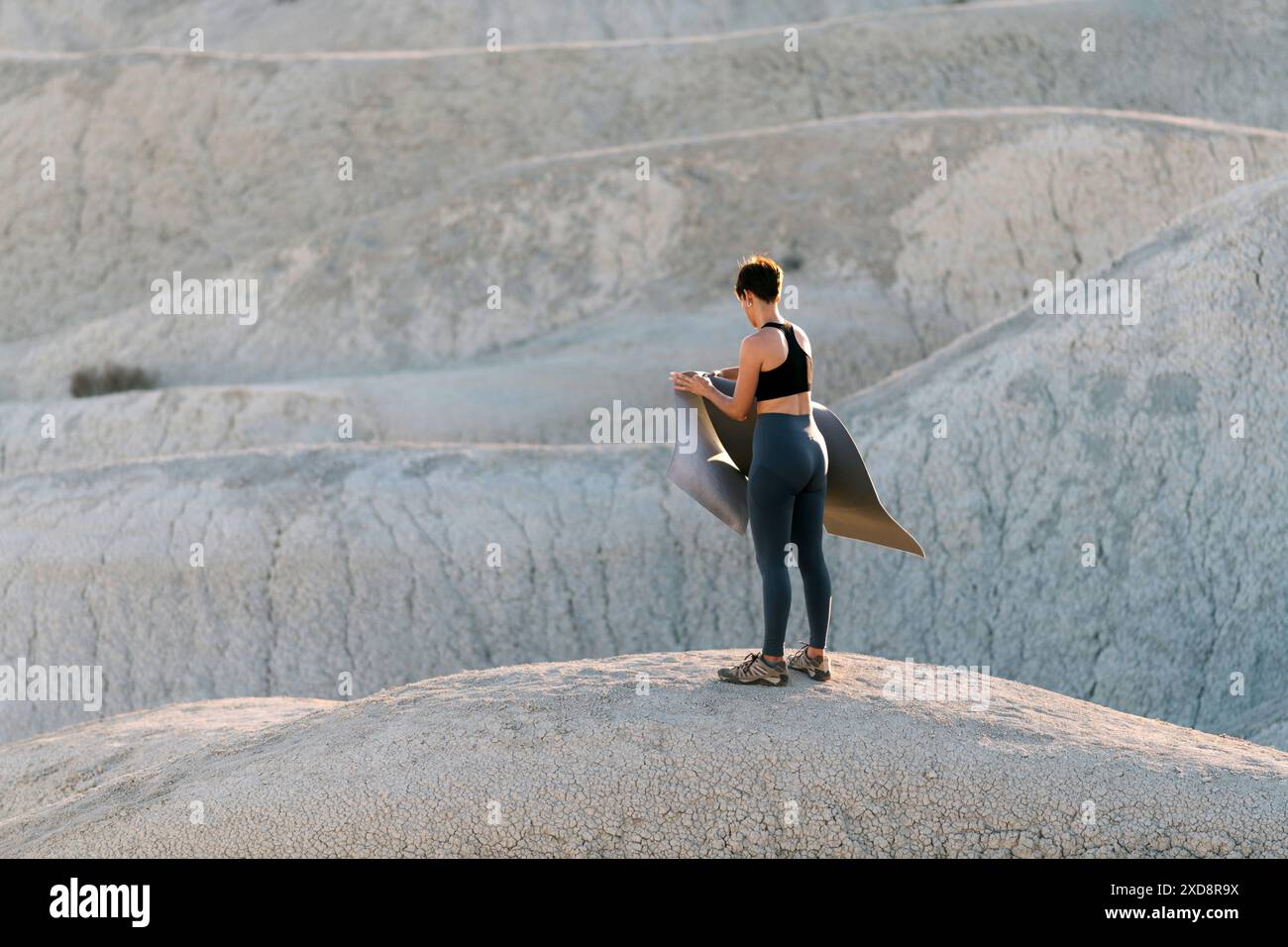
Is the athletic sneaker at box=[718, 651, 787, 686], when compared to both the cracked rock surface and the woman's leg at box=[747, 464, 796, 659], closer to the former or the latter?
the cracked rock surface

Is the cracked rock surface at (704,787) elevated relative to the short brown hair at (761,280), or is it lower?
lower

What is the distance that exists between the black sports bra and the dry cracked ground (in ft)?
4.48

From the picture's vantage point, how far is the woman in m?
7.20

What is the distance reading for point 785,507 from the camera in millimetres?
7254

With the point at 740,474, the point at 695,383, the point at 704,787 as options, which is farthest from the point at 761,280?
the point at 704,787

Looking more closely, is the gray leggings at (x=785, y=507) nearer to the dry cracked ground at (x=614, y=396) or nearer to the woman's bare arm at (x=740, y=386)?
the woman's bare arm at (x=740, y=386)

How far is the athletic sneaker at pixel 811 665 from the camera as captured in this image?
24.9ft

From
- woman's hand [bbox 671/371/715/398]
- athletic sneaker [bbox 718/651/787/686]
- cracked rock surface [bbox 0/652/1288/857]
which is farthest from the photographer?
athletic sneaker [bbox 718/651/787/686]

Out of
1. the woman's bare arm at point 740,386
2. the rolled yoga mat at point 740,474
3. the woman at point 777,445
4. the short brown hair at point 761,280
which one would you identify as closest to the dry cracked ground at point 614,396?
the woman at point 777,445

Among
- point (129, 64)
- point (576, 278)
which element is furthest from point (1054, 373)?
point (129, 64)

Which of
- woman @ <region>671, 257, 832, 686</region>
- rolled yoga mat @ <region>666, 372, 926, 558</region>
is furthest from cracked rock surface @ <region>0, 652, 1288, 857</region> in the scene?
rolled yoga mat @ <region>666, 372, 926, 558</region>

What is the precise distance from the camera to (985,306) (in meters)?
22.7

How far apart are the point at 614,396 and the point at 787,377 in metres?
13.6

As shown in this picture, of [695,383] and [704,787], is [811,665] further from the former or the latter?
[695,383]
